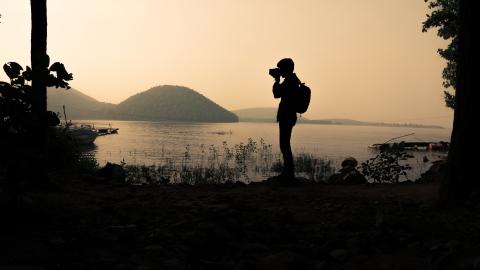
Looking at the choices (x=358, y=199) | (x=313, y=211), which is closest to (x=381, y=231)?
(x=313, y=211)

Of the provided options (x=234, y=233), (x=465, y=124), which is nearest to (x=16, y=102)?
(x=234, y=233)

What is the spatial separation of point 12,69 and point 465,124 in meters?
6.28

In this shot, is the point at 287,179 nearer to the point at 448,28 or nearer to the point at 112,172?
the point at 112,172

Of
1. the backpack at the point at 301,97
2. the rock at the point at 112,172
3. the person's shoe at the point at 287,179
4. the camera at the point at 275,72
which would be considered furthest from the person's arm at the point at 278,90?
the rock at the point at 112,172

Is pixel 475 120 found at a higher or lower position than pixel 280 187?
higher

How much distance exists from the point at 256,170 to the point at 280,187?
15.4 metres

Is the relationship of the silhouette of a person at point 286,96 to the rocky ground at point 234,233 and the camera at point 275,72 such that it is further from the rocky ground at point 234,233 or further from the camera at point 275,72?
the rocky ground at point 234,233

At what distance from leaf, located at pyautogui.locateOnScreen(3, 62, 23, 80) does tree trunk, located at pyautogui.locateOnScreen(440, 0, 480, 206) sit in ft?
20.1

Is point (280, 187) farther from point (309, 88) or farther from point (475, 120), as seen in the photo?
point (475, 120)

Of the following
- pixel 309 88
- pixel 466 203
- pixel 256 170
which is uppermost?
pixel 309 88

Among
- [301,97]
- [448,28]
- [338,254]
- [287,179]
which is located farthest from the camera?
[448,28]

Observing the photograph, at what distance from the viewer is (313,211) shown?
6.52 metres

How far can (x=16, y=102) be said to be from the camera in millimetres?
4938

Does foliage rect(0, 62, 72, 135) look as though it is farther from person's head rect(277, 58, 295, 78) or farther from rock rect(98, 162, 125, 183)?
rock rect(98, 162, 125, 183)
